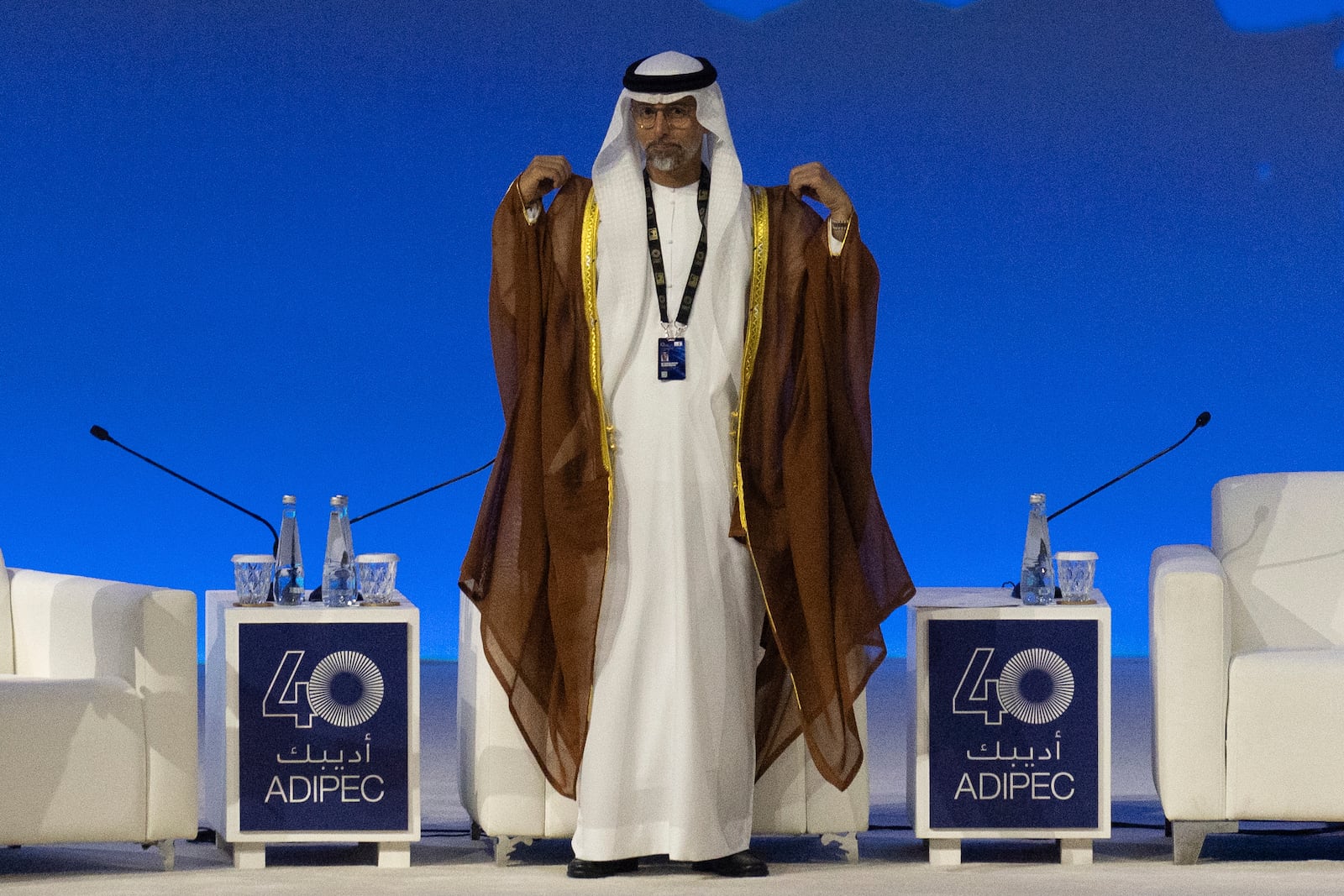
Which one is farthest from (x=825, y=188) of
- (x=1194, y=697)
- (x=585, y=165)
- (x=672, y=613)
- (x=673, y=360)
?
(x=585, y=165)

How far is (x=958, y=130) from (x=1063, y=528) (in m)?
1.69

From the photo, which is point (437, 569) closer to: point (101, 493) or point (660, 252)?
point (101, 493)

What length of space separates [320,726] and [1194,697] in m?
1.84

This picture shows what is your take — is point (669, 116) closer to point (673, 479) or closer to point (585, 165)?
point (673, 479)

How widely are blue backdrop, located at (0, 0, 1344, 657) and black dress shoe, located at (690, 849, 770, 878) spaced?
14.1ft

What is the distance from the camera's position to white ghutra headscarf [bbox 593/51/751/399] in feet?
13.9

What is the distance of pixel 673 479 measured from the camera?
166 inches

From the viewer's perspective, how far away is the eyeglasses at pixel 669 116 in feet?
13.8

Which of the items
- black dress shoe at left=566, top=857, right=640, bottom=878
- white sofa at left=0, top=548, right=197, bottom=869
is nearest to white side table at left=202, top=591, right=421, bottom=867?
white sofa at left=0, top=548, right=197, bottom=869

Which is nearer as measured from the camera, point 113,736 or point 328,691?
point 113,736

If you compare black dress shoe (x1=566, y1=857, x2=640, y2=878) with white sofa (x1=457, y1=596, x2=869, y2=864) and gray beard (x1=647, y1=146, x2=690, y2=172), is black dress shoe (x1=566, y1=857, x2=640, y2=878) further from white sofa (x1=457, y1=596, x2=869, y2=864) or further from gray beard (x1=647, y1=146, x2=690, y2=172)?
gray beard (x1=647, y1=146, x2=690, y2=172)

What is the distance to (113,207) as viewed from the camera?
327 inches

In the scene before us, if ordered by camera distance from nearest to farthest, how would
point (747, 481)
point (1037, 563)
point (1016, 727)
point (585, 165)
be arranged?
point (747, 481) < point (1016, 727) < point (1037, 563) < point (585, 165)

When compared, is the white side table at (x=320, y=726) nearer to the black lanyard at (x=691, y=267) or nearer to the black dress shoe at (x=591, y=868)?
the black dress shoe at (x=591, y=868)
